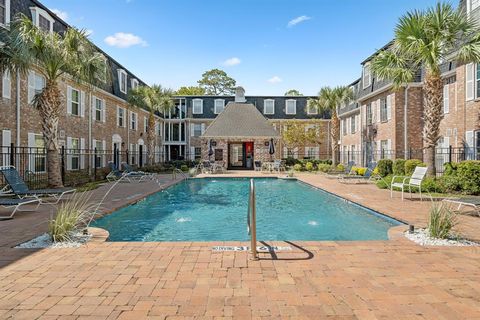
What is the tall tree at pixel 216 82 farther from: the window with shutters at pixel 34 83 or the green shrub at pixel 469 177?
the green shrub at pixel 469 177

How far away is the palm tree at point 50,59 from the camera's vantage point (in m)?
10.6

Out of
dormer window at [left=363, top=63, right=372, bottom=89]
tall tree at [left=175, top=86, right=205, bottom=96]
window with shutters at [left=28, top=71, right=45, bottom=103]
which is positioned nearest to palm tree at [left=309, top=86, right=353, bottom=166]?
dormer window at [left=363, top=63, right=372, bottom=89]

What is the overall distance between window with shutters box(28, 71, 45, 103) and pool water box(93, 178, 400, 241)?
8.11 m

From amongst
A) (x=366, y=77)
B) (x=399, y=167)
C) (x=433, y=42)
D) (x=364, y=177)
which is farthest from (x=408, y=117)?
(x=433, y=42)

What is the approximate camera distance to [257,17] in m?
15.7

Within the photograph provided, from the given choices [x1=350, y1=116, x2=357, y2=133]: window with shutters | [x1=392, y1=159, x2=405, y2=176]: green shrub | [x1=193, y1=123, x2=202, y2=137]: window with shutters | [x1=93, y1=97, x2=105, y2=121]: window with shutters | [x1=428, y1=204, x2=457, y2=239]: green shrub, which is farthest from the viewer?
[x1=193, y1=123, x2=202, y2=137]: window with shutters

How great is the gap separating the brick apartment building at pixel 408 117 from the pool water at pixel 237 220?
8.97m

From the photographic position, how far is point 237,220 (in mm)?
8641

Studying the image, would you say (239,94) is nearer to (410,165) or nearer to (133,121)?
(133,121)

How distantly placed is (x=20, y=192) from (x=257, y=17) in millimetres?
12880

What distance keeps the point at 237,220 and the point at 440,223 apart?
15.9 feet

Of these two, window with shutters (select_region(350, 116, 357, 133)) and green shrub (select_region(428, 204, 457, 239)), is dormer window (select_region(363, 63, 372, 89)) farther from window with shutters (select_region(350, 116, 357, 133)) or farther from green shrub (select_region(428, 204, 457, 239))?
green shrub (select_region(428, 204, 457, 239))

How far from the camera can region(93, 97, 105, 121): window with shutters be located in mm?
21258

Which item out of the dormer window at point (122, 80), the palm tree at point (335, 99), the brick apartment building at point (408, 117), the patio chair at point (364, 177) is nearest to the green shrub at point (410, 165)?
the patio chair at point (364, 177)
